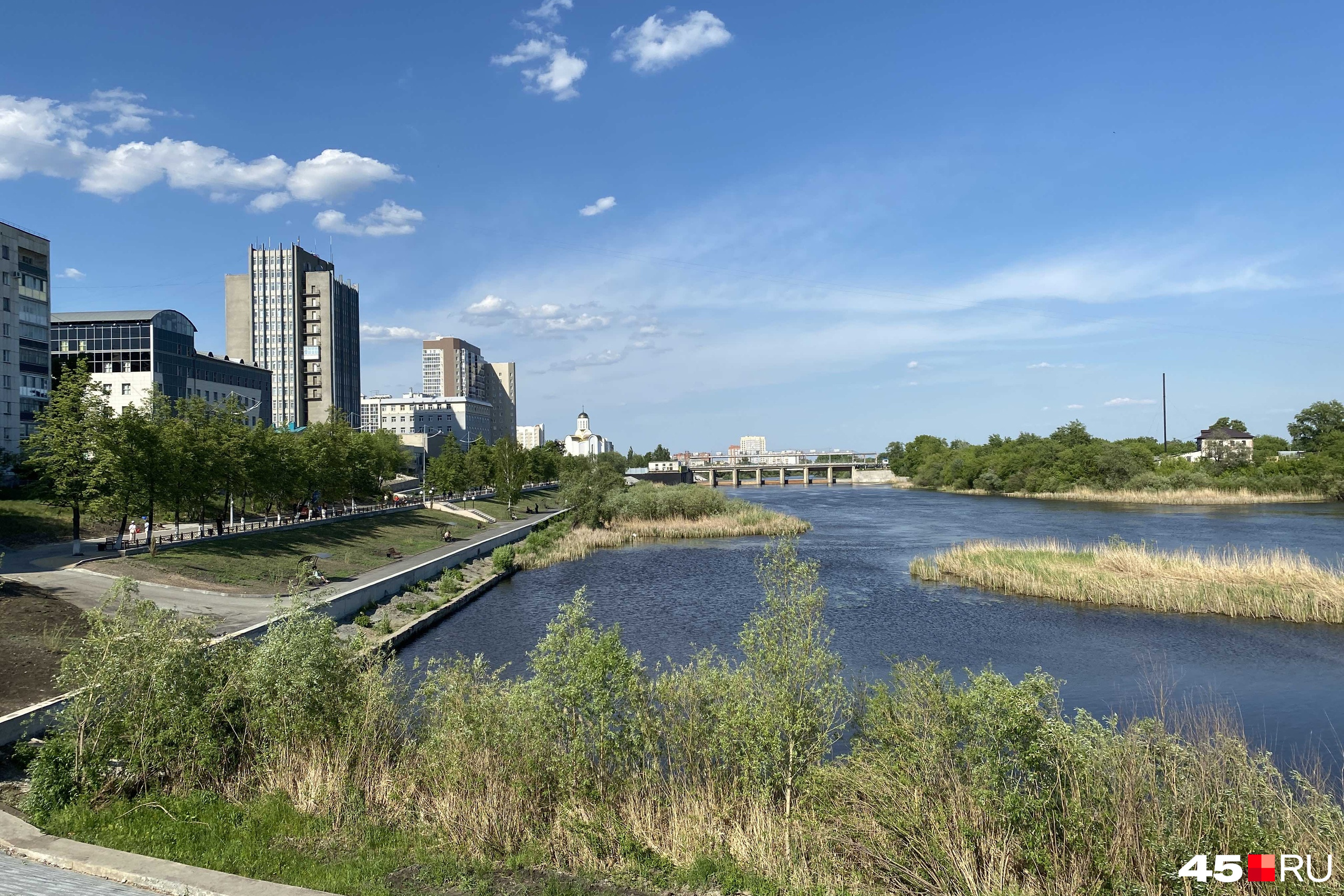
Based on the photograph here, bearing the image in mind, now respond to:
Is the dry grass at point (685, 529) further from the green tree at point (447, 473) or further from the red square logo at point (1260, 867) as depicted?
the red square logo at point (1260, 867)

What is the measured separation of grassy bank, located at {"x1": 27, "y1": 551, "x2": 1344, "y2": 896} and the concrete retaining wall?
2.05 m

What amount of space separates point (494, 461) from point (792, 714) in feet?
290

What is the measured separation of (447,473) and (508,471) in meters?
11.7

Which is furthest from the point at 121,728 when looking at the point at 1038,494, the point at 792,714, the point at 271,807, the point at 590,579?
the point at 1038,494

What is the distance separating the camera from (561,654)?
11.5 m

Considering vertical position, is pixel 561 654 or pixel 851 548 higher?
pixel 561 654

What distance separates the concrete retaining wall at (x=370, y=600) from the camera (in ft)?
43.9

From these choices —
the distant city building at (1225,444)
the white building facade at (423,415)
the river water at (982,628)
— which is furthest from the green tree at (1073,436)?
the white building facade at (423,415)

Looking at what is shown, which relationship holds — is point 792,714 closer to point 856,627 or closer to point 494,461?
point 856,627

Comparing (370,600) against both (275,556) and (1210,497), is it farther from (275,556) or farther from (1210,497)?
(1210,497)

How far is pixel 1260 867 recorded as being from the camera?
8.20 metres

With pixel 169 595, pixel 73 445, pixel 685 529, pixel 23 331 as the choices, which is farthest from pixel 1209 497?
pixel 23 331

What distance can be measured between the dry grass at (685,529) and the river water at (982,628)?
3.22 metres

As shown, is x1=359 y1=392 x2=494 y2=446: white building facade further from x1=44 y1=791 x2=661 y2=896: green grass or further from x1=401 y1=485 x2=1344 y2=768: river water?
x1=44 y1=791 x2=661 y2=896: green grass
